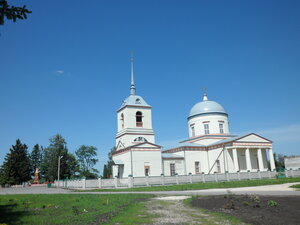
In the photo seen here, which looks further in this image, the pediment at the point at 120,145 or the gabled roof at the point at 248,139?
the gabled roof at the point at 248,139

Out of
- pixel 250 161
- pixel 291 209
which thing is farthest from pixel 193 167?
pixel 291 209

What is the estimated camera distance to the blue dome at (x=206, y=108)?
45.6m

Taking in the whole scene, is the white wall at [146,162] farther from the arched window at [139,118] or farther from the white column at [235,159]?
the white column at [235,159]

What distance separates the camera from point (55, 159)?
59.2 m

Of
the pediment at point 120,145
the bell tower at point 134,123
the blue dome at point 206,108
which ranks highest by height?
the blue dome at point 206,108

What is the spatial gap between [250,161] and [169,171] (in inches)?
523

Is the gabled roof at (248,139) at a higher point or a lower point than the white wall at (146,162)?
higher

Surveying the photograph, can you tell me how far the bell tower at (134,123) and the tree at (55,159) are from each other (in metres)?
25.2

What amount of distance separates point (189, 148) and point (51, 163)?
115 feet

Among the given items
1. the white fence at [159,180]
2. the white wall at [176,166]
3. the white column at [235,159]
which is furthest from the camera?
the white column at [235,159]

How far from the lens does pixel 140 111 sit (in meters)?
38.8

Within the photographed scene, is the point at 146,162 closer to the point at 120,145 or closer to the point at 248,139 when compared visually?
the point at 120,145

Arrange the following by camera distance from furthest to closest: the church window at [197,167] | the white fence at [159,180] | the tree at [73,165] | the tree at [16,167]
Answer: the tree at [73,165] → the tree at [16,167] → the church window at [197,167] → the white fence at [159,180]

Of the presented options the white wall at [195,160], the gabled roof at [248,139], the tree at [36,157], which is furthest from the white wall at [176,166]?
the tree at [36,157]
